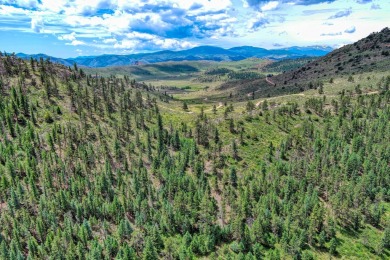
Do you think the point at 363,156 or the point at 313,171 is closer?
the point at 313,171

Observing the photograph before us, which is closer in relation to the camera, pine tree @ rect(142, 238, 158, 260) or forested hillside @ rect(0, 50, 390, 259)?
pine tree @ rect(142, 238, 158, 260)

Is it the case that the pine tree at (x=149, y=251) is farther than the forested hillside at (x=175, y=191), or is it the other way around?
the forested hillside at (x=175, y=191)

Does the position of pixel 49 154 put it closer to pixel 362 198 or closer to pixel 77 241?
pixel 77 241

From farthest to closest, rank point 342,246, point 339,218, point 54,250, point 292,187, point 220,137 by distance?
point 220,137 < point 292,187 < point 339,218 < point 342,246 < point 54,250

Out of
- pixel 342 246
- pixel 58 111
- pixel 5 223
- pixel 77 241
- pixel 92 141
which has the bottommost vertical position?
pixel 342 246

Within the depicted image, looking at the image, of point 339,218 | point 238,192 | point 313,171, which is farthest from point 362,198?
point 238,192

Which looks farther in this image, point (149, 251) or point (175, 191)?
point (175, 191)

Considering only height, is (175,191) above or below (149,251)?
above

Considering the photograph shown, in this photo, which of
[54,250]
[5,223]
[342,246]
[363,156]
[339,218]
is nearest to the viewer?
[54,250]
